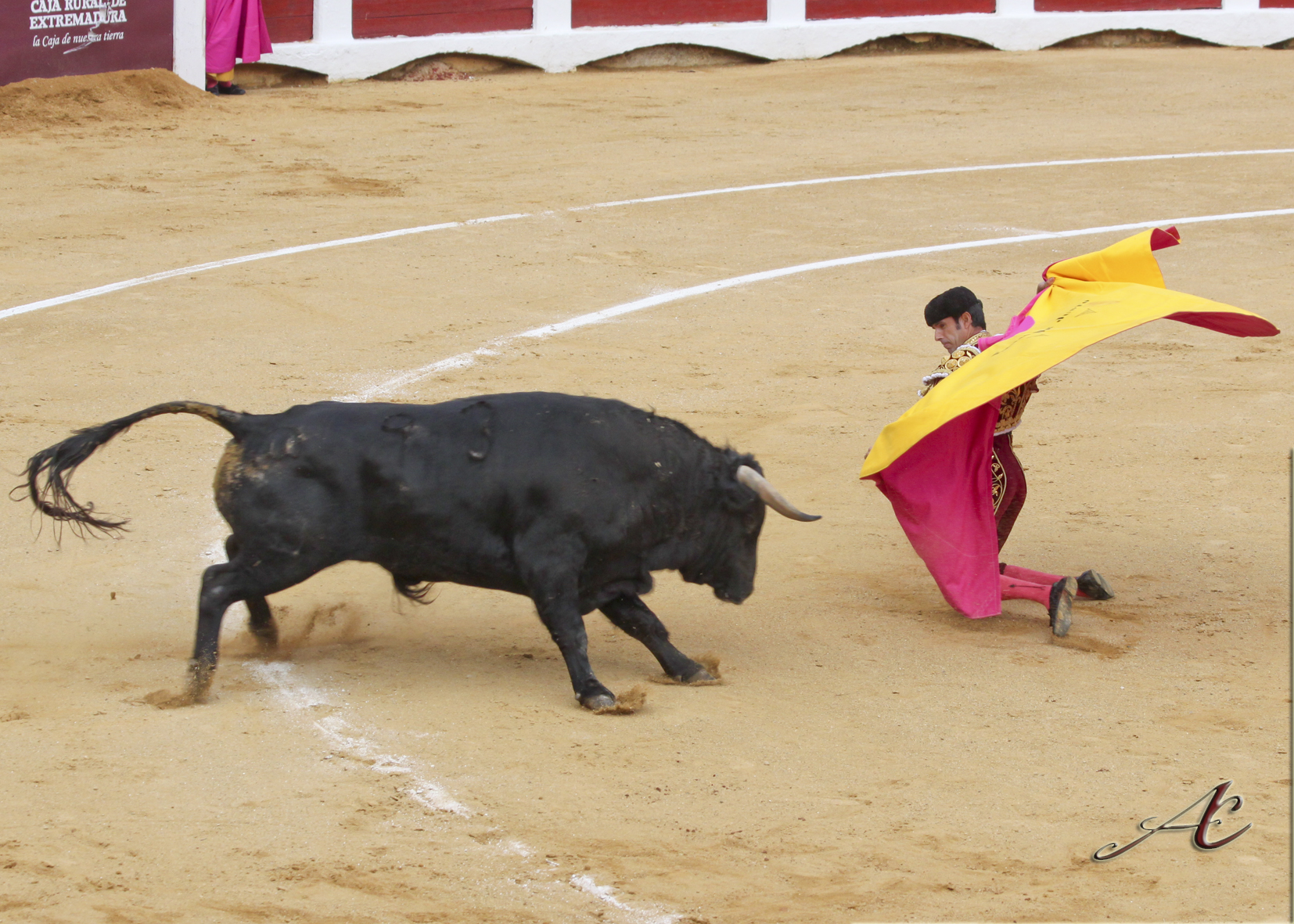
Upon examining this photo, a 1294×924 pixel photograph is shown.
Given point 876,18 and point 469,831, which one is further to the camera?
point 876,18

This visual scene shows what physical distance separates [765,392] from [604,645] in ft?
9.27

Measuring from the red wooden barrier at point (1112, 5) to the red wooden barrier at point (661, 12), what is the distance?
321cm

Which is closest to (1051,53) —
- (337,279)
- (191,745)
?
(337,279)

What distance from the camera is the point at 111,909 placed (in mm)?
3367

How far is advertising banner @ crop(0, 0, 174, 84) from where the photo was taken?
12.3 meters

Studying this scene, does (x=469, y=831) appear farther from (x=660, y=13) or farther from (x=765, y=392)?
(x=660, y=13)

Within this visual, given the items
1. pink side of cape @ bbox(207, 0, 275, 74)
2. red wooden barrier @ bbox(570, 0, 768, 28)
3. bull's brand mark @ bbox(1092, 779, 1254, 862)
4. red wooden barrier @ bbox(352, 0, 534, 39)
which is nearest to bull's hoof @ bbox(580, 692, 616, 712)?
bull's brand mark @ bbox(1092, 779, 1254, 862)

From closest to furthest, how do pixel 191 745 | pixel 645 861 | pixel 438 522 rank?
pixel 645 861
pixel 191 745
pixel 438 522

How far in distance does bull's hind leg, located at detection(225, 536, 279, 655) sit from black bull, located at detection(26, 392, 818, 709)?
0.16 meters

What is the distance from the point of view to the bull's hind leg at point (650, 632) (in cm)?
474

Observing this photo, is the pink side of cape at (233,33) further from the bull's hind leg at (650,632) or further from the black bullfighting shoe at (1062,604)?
the black bullfighting shoe at (1062,604)

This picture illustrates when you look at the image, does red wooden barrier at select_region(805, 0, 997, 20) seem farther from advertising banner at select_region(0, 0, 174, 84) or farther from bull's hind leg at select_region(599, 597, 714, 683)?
bull's hind leg at select_region(599, 597, 714, 683)

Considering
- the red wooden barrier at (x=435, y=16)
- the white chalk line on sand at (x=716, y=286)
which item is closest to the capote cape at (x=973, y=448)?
the white chalk line on sand at (x=716, y=286)

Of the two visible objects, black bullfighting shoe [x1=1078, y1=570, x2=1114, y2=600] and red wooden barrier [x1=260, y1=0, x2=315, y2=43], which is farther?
red wooden barrier [x1=260, y1=0, x2=315, y2=43]
